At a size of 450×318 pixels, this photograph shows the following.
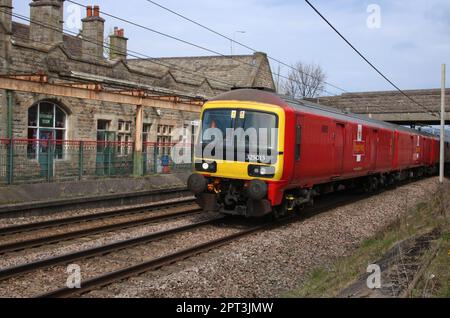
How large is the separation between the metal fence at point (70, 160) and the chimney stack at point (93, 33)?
5.25m

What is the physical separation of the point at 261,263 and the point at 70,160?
32.2ft

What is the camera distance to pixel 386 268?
7.16 meters

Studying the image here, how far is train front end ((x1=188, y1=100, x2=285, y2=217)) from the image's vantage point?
1055 centimetres

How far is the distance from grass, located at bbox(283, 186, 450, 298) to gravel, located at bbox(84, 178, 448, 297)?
1.12ft

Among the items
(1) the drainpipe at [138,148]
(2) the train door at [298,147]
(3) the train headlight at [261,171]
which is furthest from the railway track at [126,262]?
(1) the drainpipe at [138,148]

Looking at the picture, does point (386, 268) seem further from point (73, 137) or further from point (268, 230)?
point (73, 137)

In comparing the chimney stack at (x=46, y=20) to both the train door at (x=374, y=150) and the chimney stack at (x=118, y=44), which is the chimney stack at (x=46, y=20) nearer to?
the chimney stack at (x=118, y=44)

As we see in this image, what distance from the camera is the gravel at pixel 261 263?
21.9 ft

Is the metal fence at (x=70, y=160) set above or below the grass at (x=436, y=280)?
above

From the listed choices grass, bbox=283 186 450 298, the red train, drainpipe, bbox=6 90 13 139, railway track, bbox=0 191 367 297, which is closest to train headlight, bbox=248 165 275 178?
the red train

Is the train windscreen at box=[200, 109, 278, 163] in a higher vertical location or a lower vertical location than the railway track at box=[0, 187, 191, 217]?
higher

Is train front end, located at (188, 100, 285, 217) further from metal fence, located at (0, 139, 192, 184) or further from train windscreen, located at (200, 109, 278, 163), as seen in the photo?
metal fence, located at (0, 139, 192, 184)
